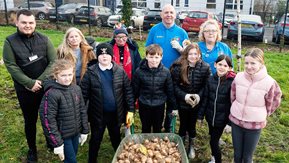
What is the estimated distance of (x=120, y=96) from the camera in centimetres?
372

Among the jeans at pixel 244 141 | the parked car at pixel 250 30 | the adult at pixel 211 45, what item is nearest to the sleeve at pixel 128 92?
the adult at pixel 211 45

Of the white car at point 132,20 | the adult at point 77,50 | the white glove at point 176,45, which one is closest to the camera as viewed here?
the adult at point 77,50

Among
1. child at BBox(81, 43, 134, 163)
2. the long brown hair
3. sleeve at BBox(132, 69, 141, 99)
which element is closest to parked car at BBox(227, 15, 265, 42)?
the long brown hair

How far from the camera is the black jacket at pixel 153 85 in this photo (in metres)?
3.75

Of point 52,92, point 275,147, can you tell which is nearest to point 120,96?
point 52,92

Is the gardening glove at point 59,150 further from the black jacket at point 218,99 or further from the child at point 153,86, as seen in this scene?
the black jacket at point 218,99

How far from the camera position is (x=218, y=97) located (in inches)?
141

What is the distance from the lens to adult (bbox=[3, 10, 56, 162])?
3.47m

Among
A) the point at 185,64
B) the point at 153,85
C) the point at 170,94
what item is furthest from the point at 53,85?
the point at 185,64

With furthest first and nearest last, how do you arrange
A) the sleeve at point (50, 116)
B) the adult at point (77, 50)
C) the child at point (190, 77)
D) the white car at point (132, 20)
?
1. the white car at point (132, 20)
2. the adult at point (77, 50)
3. the child at point (190, 77)
4. the sleeve at point (50, 116)

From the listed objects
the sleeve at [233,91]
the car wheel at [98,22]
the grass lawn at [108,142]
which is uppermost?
the car wheel at [98,22]

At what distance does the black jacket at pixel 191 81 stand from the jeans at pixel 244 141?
68cm

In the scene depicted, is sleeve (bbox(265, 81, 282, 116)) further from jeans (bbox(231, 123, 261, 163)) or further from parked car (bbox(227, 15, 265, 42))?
parked car (bbox(227, 15, 265, 42))

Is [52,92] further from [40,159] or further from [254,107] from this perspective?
[254,107]
